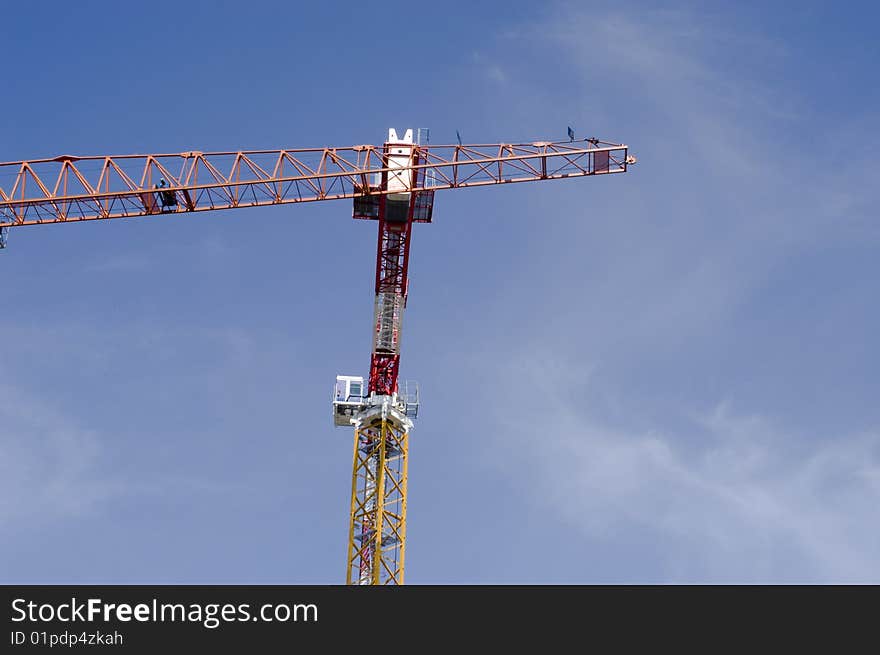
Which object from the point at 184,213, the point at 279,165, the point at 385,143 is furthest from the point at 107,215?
the point at 385,143

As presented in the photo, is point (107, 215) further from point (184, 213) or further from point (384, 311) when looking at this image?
point (384, 311)

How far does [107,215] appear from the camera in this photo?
365ft

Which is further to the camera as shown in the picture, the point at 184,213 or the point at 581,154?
the point at 581,154

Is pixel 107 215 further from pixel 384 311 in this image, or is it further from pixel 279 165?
pixel 384 311

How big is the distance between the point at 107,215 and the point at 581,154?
34934mm

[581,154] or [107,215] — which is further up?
[581,154]
